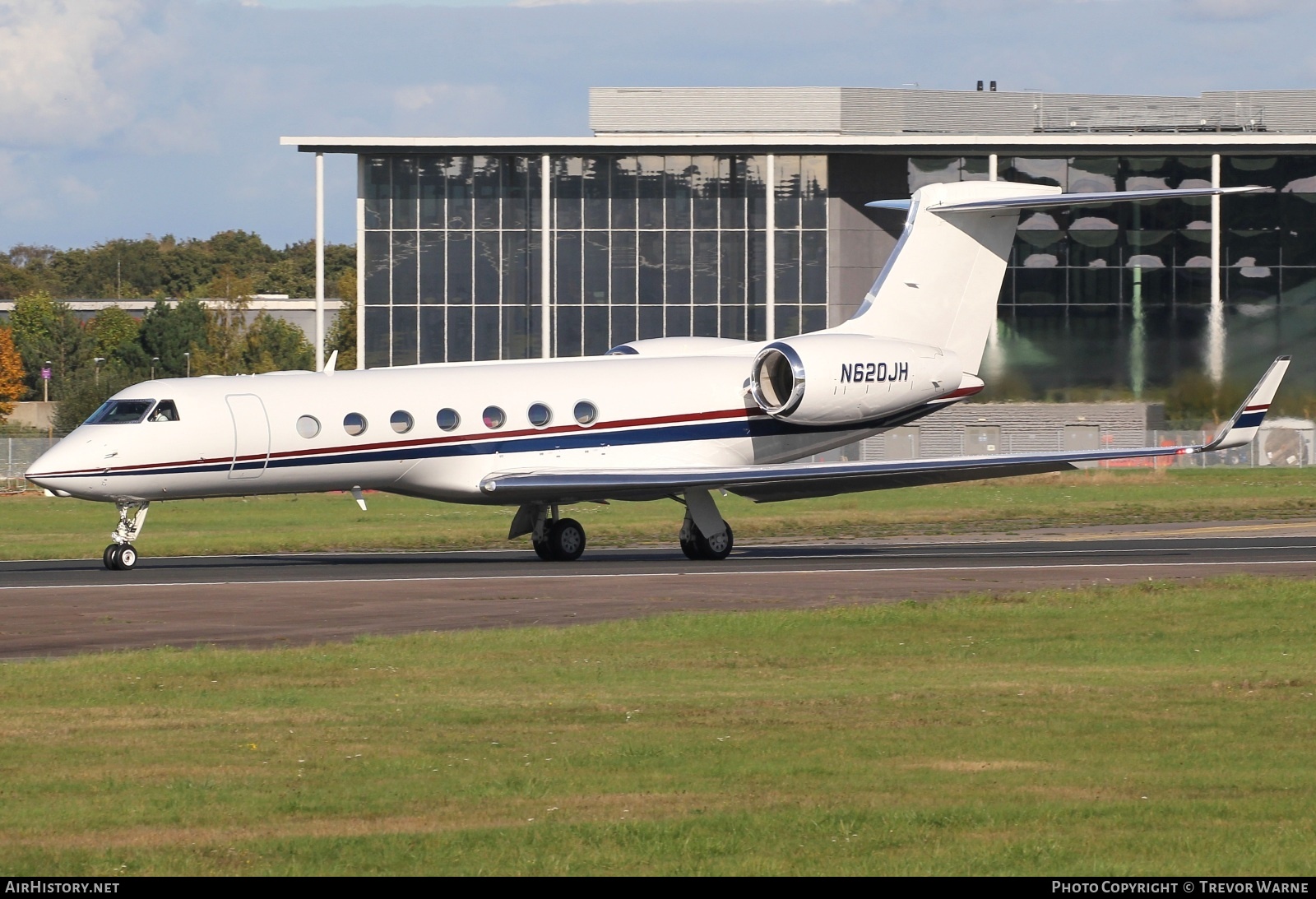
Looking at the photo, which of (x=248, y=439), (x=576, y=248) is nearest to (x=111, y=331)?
A: (x=576, y=248)

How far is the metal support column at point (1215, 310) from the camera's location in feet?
202

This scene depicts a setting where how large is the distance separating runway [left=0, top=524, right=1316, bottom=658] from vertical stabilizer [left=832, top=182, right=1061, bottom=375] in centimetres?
378

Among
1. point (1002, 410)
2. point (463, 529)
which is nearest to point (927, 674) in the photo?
point (463, 529)

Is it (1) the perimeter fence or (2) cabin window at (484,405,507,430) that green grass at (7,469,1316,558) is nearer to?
(2) cabin window at (484,405,507,430)

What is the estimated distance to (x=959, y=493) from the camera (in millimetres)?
50125

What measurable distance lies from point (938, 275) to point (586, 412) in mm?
6944

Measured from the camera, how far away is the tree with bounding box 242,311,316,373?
10444 centimetres

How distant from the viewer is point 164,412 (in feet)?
81.8

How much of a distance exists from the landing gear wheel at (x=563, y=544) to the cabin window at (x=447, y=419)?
262cm

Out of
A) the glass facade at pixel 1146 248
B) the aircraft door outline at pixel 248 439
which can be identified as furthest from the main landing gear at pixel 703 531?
the glass facade at pixel 1146 248

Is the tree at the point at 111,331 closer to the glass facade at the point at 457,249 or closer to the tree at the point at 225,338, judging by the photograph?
the tree at the point at 225,338

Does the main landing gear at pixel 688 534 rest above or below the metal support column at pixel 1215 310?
below

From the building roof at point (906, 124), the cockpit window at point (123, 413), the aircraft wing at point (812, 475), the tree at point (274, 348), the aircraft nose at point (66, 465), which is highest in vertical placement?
the building roof at point (906, 124)

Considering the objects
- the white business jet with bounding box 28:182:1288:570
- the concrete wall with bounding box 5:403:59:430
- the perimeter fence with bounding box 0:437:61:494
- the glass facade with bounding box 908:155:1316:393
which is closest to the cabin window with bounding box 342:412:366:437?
the white business jet with bounding box 28:182:1288:570
